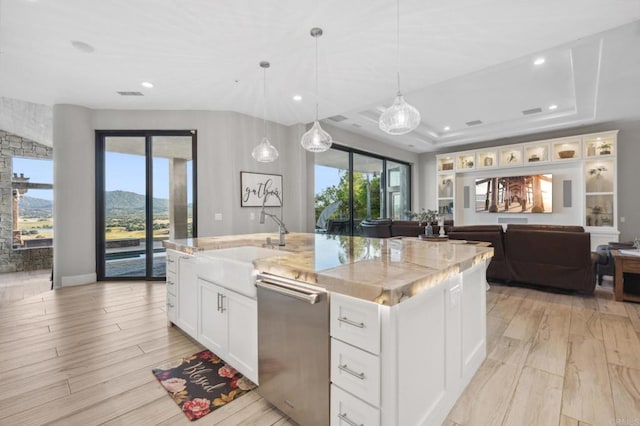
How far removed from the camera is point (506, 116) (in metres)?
5.84

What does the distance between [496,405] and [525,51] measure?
332 centimetres

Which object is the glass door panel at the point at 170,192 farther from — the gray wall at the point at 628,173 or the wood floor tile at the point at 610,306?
the gray wall at the point at 628,173

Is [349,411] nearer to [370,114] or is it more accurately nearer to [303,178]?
[303,178]

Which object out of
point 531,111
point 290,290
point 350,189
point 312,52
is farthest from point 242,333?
point 531,111

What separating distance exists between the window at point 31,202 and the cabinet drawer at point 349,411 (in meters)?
8.66

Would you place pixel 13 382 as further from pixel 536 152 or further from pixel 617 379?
pixel 536 152

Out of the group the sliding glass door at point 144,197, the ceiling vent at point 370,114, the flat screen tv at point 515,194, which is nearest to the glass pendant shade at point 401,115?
the ceiling vent at point 370,114

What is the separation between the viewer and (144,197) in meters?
4.96

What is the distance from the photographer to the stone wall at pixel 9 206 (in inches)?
249

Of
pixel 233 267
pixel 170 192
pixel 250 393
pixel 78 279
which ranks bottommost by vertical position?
pixel 250 393

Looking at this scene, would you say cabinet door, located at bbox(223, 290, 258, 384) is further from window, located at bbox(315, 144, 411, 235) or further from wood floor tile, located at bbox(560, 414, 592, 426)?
window, located at bbox(315, 144, 411, 235)

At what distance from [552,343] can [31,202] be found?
986 cm

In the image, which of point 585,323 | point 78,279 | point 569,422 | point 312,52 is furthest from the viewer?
point 78,279

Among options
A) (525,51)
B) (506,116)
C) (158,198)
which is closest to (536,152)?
(506,116)
